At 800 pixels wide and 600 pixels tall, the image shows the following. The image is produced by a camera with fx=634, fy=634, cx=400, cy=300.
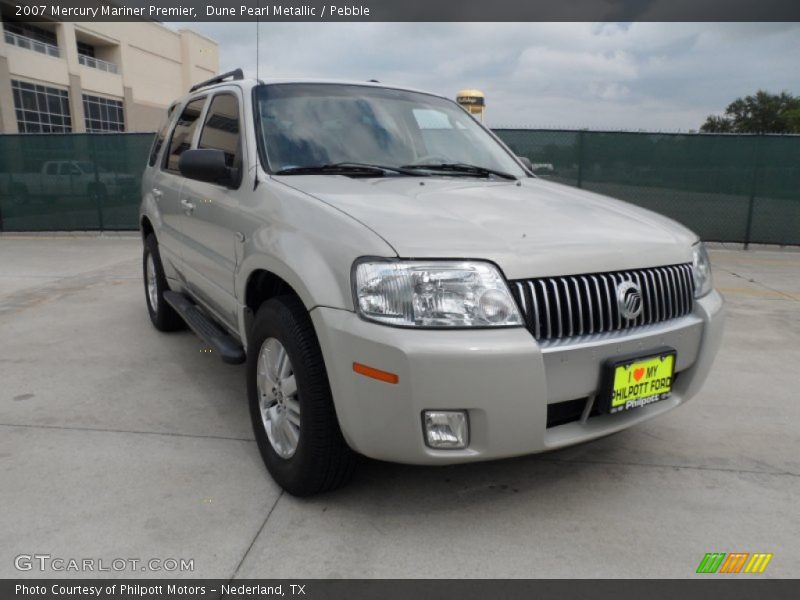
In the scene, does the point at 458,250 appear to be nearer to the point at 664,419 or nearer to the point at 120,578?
the point at 120,578

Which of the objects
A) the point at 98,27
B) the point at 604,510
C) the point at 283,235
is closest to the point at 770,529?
the point at 604,510

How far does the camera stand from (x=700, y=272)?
2.90 meters

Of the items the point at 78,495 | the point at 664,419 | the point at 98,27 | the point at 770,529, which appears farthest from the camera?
the point at 98,27

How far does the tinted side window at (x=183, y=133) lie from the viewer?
4199 mm

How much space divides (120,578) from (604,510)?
187 centimetres

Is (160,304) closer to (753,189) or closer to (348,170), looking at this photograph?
(348,170)

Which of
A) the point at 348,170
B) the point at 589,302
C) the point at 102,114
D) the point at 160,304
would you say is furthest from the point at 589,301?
the point at 102,114

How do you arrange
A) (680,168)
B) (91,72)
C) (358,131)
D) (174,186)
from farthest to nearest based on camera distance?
1. (91,72)
2. (680,168)
3. (174,186)
4. (358,131)

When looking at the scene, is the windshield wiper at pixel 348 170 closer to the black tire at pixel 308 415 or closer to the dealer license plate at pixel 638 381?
the black tire at pixel 308 415

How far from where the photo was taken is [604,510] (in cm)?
263

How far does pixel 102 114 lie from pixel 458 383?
159 ft

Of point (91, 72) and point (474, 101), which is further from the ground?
point (91, 72)

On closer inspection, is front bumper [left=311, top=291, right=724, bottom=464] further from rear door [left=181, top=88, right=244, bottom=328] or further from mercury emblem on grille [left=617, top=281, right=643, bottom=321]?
rear door [left=181, top=88, right=244, bottom=328]

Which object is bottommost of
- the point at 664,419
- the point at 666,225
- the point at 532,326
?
the point at 664,419
